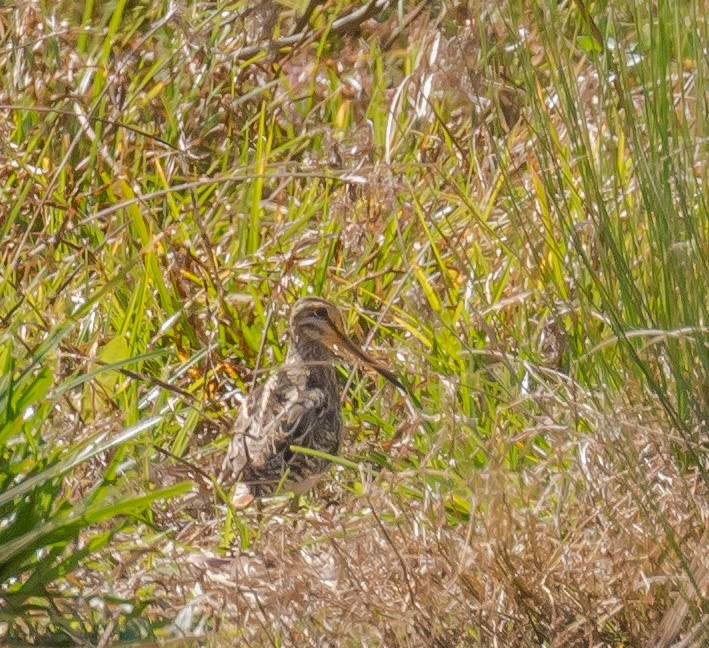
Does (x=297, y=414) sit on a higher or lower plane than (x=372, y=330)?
lower

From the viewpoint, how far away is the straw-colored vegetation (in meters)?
3.31

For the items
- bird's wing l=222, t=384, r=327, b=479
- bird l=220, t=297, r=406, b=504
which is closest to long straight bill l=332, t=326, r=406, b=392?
bird l=220, t=297, r=406, b=504

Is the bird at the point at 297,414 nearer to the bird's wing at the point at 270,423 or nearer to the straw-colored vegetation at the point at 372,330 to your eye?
the bird's wing at the point at 270,423

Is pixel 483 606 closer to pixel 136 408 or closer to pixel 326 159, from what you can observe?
pixel 136 408

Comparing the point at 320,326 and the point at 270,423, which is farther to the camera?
the point at 320,326

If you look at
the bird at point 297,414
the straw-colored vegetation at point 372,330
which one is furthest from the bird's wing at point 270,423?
the straw-colored vegetation at point 372,330

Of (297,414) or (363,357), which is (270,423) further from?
(363,357)

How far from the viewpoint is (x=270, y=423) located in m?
5.04

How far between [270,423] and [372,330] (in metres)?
0.45

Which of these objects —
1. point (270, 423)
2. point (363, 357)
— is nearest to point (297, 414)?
point (270, 423)

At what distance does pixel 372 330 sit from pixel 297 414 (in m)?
0.37

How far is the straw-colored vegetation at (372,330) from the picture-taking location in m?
3.31

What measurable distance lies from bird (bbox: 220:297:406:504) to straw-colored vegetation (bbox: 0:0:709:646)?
0.35 ft

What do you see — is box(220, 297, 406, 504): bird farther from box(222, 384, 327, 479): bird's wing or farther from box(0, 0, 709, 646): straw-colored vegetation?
box(0, 0, 709, 646): straw-colored vegetation
